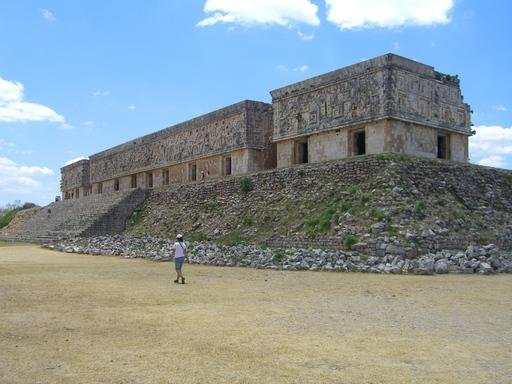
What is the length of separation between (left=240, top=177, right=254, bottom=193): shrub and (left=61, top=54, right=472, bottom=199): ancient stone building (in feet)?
7.19

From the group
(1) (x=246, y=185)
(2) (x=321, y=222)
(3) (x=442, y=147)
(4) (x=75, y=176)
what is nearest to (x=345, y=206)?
(2) (x=321, y=222)

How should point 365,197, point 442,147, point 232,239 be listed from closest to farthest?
point 365,197, point 232,239, point 442,147

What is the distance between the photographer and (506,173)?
17750 mm

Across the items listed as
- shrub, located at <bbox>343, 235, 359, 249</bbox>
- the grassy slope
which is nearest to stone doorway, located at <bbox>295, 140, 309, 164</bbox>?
the grassy slope

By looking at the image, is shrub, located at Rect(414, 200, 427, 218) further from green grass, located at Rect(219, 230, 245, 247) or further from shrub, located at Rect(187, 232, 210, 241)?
shrub, located at Rect(187, 232, 210, 241)

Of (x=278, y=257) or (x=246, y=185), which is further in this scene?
(x=246, y=185)

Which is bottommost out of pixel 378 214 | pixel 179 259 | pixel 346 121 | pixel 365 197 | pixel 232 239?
pixel 179 259

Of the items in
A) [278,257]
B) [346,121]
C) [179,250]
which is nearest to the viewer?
[179,250]

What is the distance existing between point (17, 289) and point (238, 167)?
615 inches

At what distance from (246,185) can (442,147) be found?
752 centimetres

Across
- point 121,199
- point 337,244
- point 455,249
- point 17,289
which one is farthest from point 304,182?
point 121,199

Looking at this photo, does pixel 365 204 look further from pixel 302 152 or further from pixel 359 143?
pixel 302 152

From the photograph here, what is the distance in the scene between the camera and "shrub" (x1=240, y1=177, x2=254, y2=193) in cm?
1920

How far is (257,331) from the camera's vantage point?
18.9 ft
